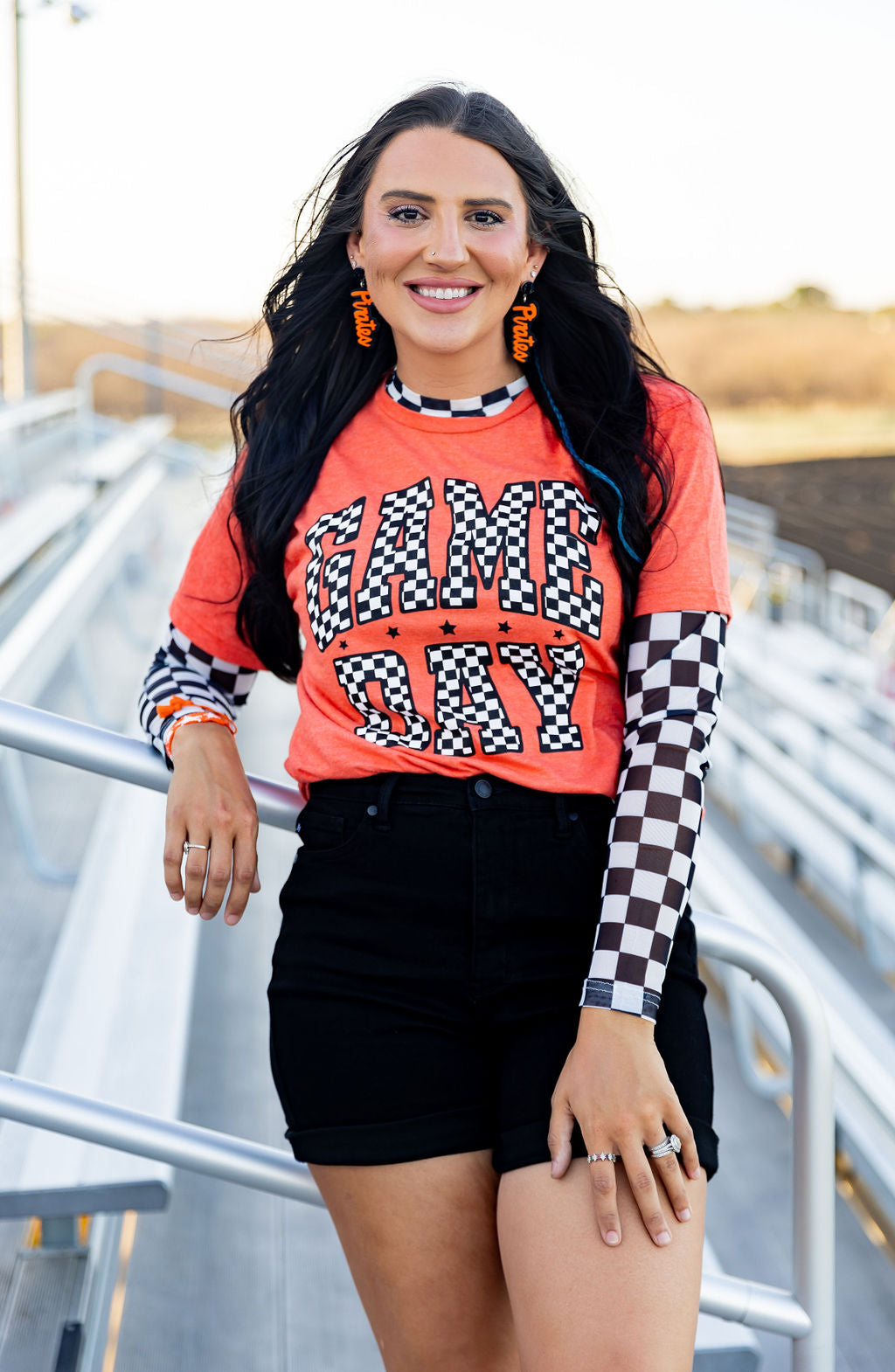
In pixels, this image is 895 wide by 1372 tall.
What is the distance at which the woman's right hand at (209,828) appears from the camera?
105 cm

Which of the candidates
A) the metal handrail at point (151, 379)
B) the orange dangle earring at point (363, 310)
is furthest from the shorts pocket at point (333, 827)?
the metal handrail at point (151, 379)

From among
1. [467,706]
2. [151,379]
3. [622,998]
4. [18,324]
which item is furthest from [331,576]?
[151,379]

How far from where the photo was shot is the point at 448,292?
3.53 ft

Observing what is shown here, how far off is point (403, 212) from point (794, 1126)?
3.14 ft

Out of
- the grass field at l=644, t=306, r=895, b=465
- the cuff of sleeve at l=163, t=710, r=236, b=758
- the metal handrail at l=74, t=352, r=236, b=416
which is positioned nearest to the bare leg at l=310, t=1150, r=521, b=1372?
the cuff of sleeve at l=163, t=710, r=236, b=758

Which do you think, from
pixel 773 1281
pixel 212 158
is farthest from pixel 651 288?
pixel 773 1281

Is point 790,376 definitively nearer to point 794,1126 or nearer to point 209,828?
point 794,1126

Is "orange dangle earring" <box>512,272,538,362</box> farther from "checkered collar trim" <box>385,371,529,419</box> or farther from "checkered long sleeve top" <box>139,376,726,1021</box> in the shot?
"checkered long sleeve top" <box>139,376,726,1021</box>

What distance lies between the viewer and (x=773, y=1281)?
197cm

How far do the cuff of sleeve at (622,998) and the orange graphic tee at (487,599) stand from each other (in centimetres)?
17

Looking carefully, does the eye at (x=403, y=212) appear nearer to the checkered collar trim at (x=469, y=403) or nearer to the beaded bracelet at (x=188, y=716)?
the checkered collar trim at (x=469, y=403)

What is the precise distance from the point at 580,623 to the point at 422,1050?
377 mm

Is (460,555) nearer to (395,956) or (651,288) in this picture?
(395,956)

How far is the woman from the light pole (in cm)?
591
